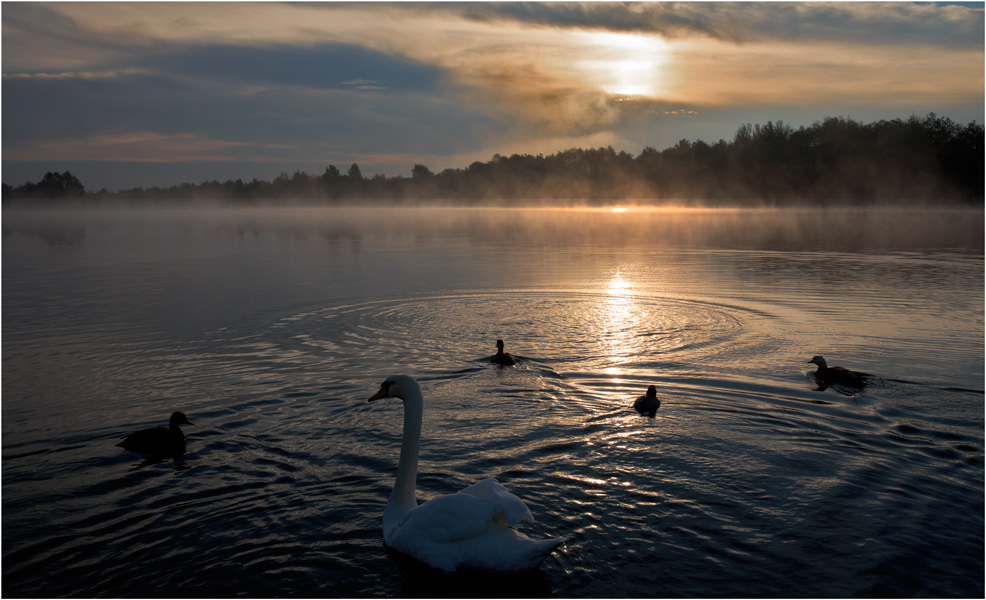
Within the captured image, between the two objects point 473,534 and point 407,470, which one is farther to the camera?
point 407,470

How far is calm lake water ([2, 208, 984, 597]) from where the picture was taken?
600 centimetres

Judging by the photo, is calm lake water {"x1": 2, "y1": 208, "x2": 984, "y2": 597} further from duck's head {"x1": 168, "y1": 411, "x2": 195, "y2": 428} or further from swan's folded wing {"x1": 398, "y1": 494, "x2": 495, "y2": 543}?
swan's folded wing {"x1": 398, "y1": 494, "x2": 495, "y2": 543}

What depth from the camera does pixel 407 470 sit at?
6738 mm

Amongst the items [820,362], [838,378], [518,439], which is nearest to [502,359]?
[518,439]

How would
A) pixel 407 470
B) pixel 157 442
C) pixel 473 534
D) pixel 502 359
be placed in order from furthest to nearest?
pixel 502 359
pixel 157 442
pixel 407 470
pixel 473 534

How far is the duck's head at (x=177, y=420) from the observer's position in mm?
8805

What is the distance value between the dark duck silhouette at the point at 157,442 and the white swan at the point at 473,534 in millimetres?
3680

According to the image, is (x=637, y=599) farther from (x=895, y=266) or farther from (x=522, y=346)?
(x=895, y=266)

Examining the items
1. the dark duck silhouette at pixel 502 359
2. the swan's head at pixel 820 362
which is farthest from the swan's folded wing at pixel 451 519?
the swan's head at pixel 820 362

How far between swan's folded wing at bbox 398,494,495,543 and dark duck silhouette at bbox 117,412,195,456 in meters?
3.92

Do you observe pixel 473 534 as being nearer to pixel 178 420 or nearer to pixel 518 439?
pixel 518 439

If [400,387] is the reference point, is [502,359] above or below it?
below

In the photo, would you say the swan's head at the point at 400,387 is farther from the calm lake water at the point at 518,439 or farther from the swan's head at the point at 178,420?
the swan's head at the point at 178,420

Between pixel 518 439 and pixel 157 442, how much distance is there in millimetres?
4435
